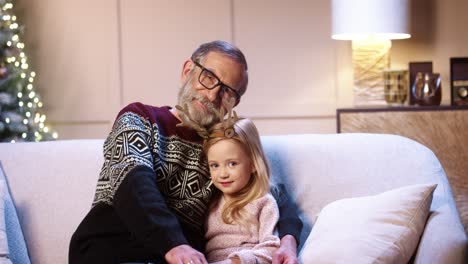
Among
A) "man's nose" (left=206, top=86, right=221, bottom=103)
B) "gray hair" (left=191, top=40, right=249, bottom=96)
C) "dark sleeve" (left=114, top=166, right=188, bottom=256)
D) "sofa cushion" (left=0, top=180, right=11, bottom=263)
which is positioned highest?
"gray hair" (left=191, top=40, right=249, bottom=96)

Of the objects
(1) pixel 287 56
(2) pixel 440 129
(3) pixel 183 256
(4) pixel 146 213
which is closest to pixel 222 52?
(4) pixel 146 213

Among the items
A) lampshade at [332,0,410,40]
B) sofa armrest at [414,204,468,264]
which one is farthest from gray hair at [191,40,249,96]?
lampshade at [332,0,410,40]

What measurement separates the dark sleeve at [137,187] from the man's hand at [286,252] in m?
0.26

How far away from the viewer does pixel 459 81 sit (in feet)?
13.5

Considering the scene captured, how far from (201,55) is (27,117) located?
275cm

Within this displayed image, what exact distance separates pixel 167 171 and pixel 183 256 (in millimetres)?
377

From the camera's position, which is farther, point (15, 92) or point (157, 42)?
point (157, 42)

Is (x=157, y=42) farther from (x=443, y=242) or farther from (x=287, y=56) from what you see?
(x=443, y=242)

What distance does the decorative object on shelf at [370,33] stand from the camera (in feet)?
13.4

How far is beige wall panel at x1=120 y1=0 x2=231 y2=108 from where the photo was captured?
498 centimetres

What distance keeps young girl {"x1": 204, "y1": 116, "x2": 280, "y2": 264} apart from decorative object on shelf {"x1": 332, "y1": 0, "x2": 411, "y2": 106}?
2.11 metres

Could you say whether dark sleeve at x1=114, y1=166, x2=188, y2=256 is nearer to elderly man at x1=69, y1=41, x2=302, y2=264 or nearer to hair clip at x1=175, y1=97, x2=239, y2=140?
elderly man at x1=69, y1=41, x2=302, y2=264

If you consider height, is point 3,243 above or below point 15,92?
below

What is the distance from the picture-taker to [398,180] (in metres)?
2.38
